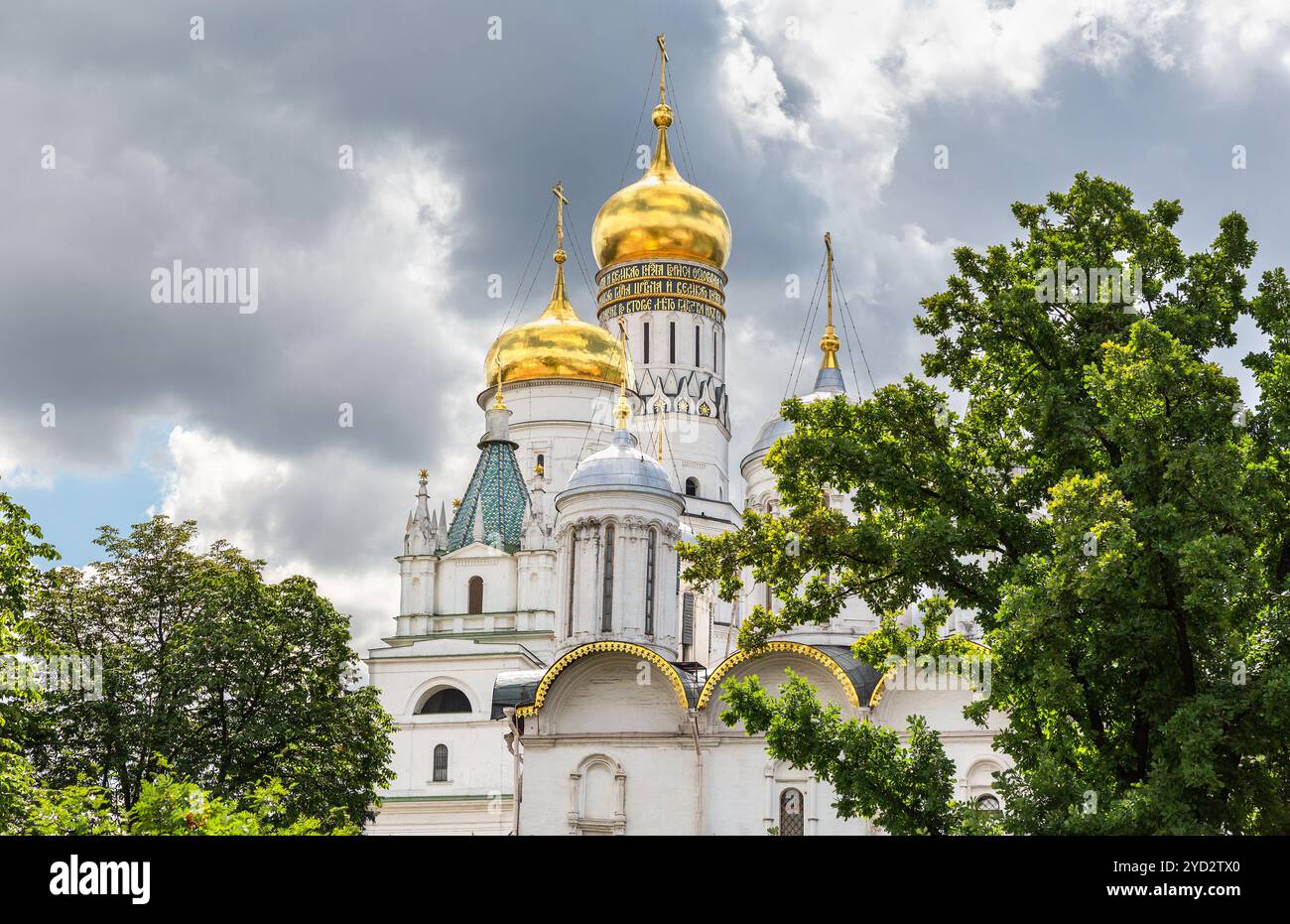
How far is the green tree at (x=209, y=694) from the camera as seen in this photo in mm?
28203

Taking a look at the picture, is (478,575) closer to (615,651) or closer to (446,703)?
(446,703)

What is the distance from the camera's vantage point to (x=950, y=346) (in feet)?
62.6

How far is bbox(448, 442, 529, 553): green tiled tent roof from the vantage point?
5616 centimetres

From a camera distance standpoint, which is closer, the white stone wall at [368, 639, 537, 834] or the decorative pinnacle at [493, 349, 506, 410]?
the white stone wall at [368, 639, 537, 834]

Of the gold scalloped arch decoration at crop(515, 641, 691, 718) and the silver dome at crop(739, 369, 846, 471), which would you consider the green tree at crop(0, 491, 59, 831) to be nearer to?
the gold scalloped arch decoration at crop(515, 641, 691, 718)

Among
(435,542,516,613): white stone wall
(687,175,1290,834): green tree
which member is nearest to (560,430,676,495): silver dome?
(687,175,1290,834): green tree

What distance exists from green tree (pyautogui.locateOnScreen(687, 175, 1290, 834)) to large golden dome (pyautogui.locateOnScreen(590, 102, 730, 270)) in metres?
41.5

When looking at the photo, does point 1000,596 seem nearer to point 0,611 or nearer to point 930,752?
point 930,752

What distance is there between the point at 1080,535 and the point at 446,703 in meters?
39.9
